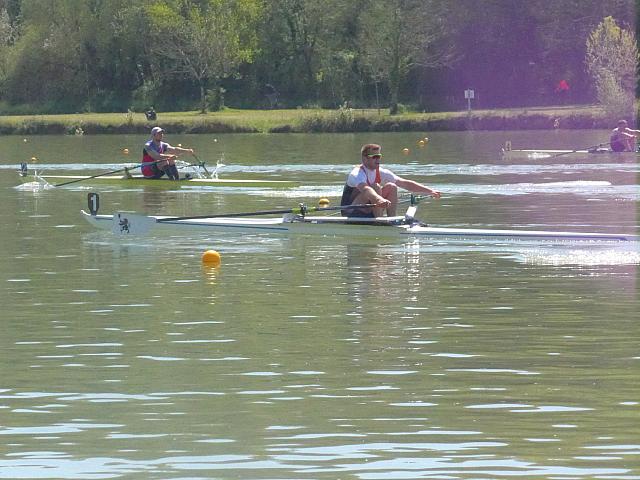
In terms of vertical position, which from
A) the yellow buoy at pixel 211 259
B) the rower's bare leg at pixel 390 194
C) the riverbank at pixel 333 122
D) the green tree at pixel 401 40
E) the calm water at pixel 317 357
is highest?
the green tree at pixel 401 40

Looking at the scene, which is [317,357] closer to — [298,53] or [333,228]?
[333,228]

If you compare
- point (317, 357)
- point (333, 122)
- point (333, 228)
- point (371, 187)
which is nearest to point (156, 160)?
point (333, 228)

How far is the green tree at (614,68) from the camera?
66.4 meters

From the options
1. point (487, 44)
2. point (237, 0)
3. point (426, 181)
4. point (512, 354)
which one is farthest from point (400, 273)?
point (237, 0)

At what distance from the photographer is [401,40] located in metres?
88.4

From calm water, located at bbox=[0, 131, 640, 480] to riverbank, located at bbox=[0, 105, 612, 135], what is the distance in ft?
156

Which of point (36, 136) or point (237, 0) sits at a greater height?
point (237, 0)

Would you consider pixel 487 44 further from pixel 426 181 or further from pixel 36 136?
pixel 426 181

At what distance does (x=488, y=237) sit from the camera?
2064 cm

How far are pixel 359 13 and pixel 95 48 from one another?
21.7 m

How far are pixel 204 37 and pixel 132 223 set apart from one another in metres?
74.5

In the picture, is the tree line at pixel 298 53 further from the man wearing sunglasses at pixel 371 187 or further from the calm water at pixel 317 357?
the man wearing sunglasses at pixel 371 187

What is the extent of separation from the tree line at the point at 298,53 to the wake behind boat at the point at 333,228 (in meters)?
63.2

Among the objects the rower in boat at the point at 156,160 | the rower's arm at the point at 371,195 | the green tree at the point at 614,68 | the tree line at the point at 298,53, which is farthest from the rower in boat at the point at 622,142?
the tree line at the point at 298,53
